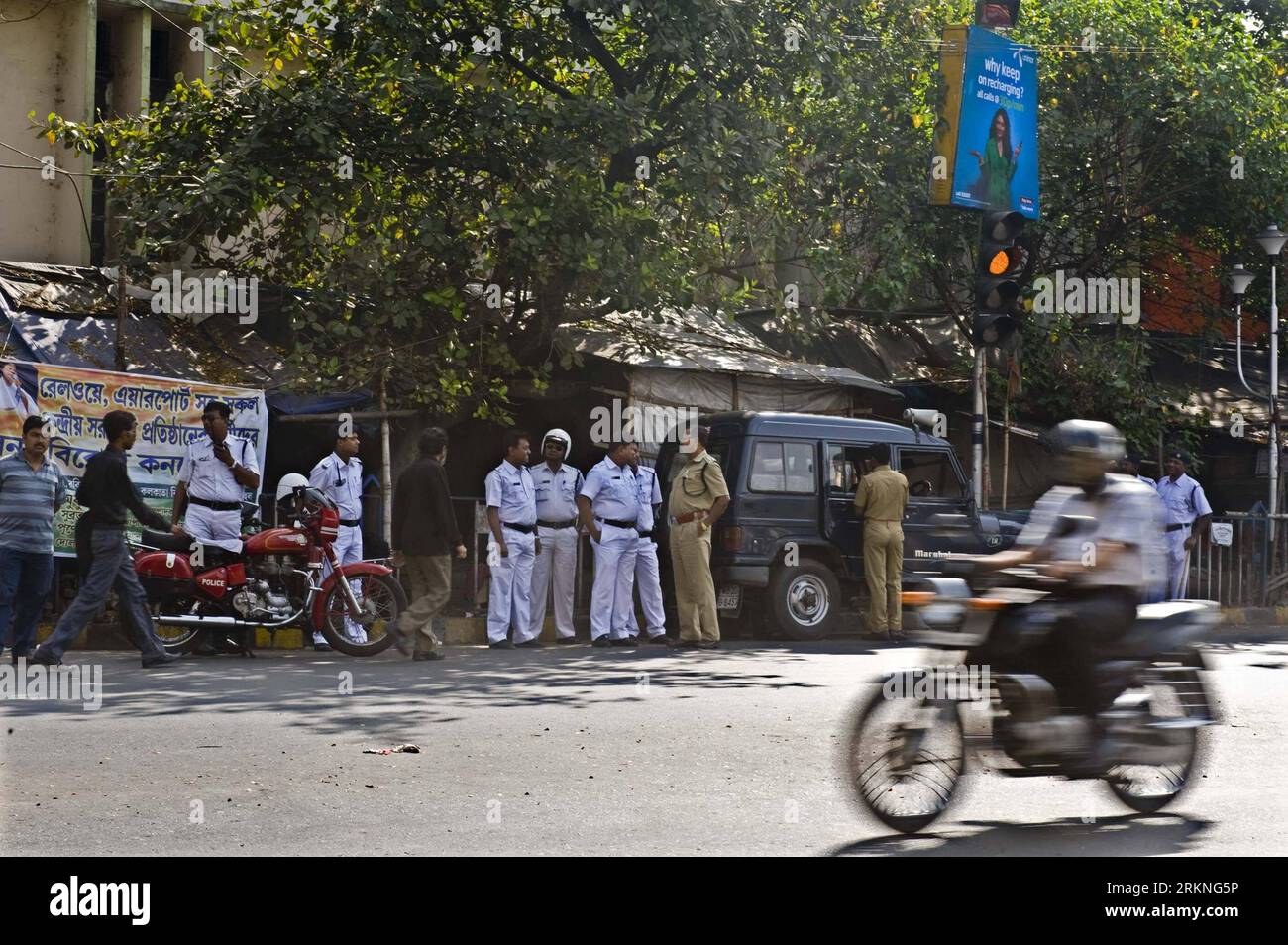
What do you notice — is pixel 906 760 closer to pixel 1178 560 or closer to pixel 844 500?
pixel 844 500

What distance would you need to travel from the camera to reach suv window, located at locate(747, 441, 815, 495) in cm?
1591

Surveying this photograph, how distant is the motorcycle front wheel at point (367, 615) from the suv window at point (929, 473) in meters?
5.76

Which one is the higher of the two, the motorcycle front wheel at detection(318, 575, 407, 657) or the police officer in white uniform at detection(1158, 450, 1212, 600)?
the police officer in white uniform at detection(1158, 450, 1212, 600)

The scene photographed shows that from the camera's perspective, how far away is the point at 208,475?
45.5 ft

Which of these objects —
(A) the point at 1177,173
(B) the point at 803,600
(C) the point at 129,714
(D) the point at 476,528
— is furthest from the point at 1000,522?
(C) the point at 129,714

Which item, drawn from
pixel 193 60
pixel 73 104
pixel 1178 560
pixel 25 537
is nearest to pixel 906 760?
pixel 25 537

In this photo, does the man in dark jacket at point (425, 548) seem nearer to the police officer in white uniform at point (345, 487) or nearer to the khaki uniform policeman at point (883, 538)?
the police officer in white uniform at point (345, 487)

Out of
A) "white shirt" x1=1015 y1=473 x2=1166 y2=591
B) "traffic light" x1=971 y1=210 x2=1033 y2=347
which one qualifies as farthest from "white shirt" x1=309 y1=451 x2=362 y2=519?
"white shirt" x1=1015 y1=473 x2=1166 y2=591

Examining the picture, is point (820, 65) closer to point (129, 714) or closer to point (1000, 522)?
point (1000, 522)

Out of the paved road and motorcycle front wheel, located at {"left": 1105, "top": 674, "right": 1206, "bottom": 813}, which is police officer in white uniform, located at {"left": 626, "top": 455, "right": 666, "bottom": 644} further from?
motorcycle front wheel, located at {"left": 1105, "top": 674, "right": 1206, "bottom": 813}

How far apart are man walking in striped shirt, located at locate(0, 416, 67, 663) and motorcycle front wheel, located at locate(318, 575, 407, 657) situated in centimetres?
222

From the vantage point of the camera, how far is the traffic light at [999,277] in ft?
47.8

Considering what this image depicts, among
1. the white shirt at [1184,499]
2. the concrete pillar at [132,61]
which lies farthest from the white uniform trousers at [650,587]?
the concrete pillar at [132,61]

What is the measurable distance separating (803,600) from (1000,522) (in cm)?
266
